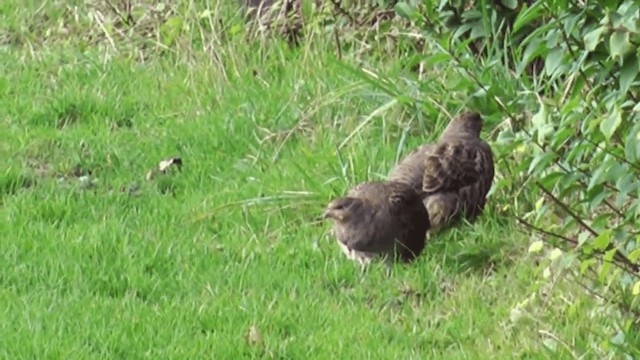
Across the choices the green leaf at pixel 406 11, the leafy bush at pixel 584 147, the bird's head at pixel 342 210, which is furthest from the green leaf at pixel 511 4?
the bird's head at pixel 342 210

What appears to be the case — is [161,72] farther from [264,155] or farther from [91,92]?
[264,155]

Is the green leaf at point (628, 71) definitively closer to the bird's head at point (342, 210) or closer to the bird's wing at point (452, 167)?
the bird's head at point (342, 210)

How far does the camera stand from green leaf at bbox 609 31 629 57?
374 centimetres

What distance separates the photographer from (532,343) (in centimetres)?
512

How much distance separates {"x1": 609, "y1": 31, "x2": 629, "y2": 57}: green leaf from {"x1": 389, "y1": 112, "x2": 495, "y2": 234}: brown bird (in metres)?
2.61

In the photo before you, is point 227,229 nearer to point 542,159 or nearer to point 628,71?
point 542,159

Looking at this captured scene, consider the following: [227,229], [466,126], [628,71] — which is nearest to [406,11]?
[466,126]

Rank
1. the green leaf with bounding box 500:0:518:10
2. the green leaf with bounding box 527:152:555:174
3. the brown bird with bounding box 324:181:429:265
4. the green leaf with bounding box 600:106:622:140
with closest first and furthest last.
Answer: the green leaf with bounding box 600:106:622:140 < the green leaf with bounding box 527:152:555:174 < the brown bird with bounding box 324:181:429:265 < the green leaf with bounding box 500:0:518:10

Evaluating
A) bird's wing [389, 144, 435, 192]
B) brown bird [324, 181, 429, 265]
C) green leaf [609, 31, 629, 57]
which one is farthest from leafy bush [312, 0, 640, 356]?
brown bird [324, 181, 429, 265]

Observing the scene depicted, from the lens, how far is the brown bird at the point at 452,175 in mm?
6340

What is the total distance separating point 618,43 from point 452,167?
269 cm

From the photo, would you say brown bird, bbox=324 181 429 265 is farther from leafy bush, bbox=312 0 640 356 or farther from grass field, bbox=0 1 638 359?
leafy bush, bbox=312 0 640 356

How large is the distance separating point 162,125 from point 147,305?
251 cm

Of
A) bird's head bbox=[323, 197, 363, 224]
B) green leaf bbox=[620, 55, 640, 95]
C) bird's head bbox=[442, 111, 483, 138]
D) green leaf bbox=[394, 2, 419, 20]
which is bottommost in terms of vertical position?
bird's head bbox=[323, 197, 363, 224]
